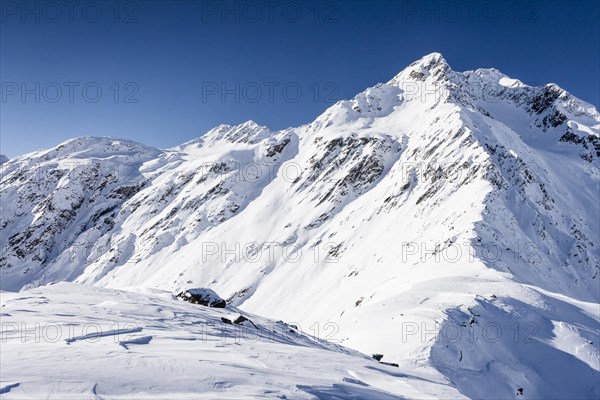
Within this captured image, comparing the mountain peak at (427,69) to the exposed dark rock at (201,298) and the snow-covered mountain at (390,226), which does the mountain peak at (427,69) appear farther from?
the exposed dark rock at (201,298)

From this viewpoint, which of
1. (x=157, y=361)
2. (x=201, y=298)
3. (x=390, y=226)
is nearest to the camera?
(x=157, y=361)

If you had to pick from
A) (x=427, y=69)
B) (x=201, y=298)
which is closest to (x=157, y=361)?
(x=201, y=298)

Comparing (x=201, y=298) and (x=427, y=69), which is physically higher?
(x=427, y=69)

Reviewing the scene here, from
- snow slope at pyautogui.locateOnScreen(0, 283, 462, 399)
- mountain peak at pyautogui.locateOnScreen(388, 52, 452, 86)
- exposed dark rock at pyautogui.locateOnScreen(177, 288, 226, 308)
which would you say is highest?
mountain peak at pyautogui.locateOnScreen(388, 52, 452, 86)

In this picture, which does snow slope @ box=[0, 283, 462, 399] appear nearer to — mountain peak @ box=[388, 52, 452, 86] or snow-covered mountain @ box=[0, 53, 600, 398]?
snow-covered mountain @ box=[0, 53, 600, 398]

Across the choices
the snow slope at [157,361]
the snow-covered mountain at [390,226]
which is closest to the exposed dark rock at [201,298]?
the snow slope at [157,361]

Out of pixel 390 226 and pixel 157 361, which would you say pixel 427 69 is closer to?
pixel 390 226

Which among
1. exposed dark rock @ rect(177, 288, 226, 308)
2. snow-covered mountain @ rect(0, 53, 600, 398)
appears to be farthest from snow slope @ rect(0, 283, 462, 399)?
snow-covered mountain @ rect(0, 53, 600, 398)

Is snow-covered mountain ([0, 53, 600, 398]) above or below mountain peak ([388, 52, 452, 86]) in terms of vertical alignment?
below

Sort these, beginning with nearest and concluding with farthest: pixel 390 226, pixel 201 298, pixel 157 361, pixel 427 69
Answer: pixel 157 361, pixel 201 298, pixel 390 226, pixel 427 69
